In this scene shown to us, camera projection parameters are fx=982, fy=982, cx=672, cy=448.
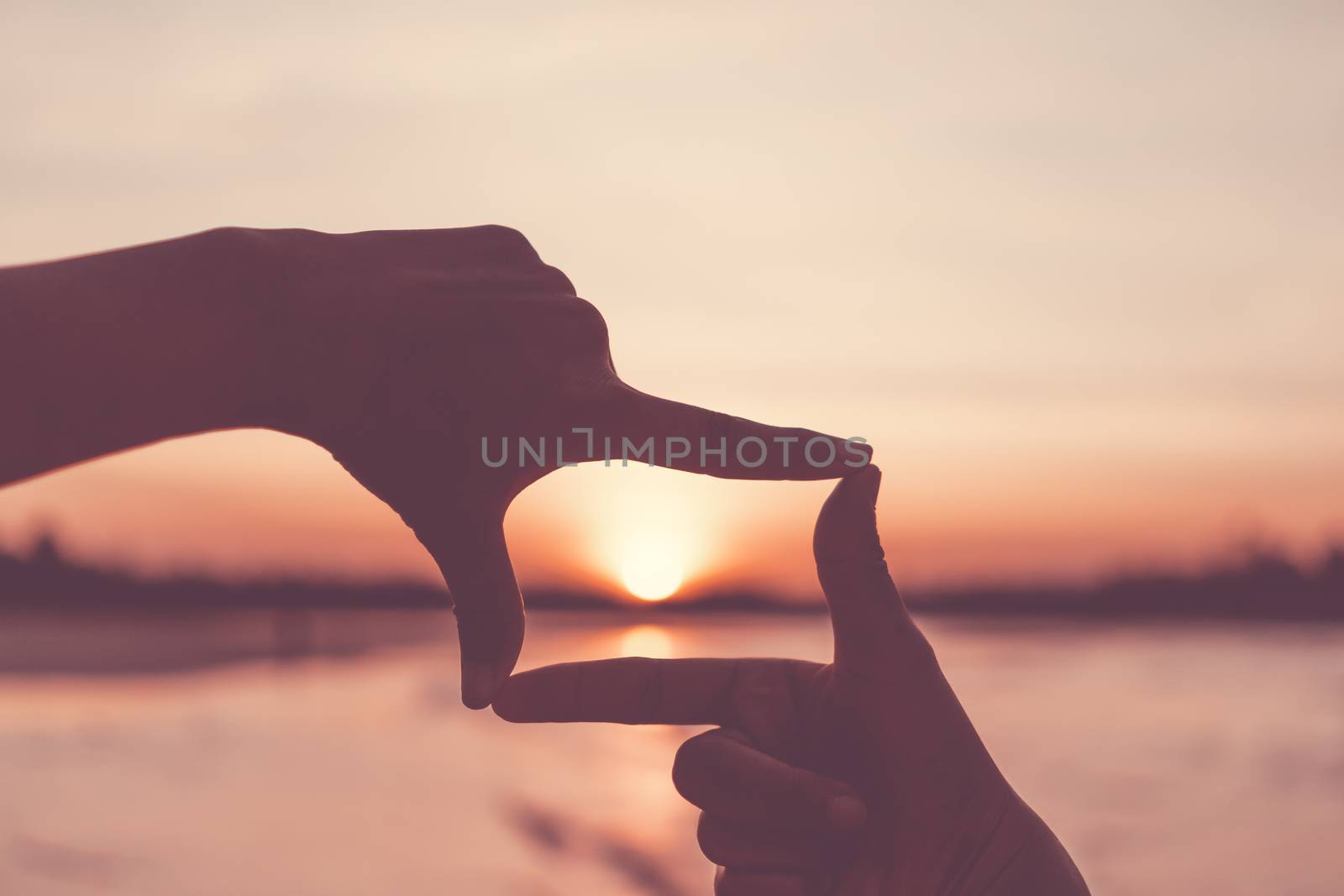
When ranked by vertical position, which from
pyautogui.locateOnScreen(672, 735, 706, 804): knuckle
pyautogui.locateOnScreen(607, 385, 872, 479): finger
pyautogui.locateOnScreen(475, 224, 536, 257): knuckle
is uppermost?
pyautogui.locateOnScreen(475, 224, 536, 257): knuckle

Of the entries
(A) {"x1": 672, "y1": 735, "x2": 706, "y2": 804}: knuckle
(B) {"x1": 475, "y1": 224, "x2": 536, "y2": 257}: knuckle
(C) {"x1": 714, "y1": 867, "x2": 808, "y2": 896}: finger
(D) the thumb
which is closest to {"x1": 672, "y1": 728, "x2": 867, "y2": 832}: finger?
(A) {"x1": 672, "y1": 735, "x2": 706, "y2": 804}: knuckle

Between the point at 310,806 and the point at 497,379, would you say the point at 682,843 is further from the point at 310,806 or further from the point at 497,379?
the point at 497,379

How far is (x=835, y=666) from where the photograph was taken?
2152 mm

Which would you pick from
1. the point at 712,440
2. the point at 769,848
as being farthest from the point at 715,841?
the point at 712,440

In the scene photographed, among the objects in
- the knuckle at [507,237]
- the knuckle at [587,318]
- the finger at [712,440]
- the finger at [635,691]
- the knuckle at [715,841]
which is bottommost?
the knuckle at [715,841]

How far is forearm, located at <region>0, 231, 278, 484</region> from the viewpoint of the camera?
54.2 inches

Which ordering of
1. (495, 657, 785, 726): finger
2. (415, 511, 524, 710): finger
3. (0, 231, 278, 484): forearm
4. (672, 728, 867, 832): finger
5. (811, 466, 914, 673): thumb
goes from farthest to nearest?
(495, 657, 785, 726): finger, (811, 466, 914, 673): thumb, (672, 728, 867, 832): finger, (415, 511, 524, 710): finger, (0, 231, 278, 484): forearm

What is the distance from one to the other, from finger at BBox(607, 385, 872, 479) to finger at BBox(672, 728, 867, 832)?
62 cm

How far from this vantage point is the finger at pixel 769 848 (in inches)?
80.8

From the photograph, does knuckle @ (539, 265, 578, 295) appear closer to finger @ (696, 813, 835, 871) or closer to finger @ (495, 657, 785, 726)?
finger @ (495, 657, 785, 726)

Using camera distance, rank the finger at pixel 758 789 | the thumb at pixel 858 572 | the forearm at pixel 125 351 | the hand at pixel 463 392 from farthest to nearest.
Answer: the thumb at pixel 858 572, the finger at pixel 758 789, the hand at pixel 463 392, the forearm at pixel 125 351

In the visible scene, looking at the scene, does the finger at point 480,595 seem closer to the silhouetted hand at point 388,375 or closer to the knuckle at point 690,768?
the silhouetted hand at point 388,375

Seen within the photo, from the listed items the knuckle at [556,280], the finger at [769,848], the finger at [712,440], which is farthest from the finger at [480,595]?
the finger at [769,848]

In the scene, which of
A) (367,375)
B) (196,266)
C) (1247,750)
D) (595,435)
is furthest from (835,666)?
(1247,750)
